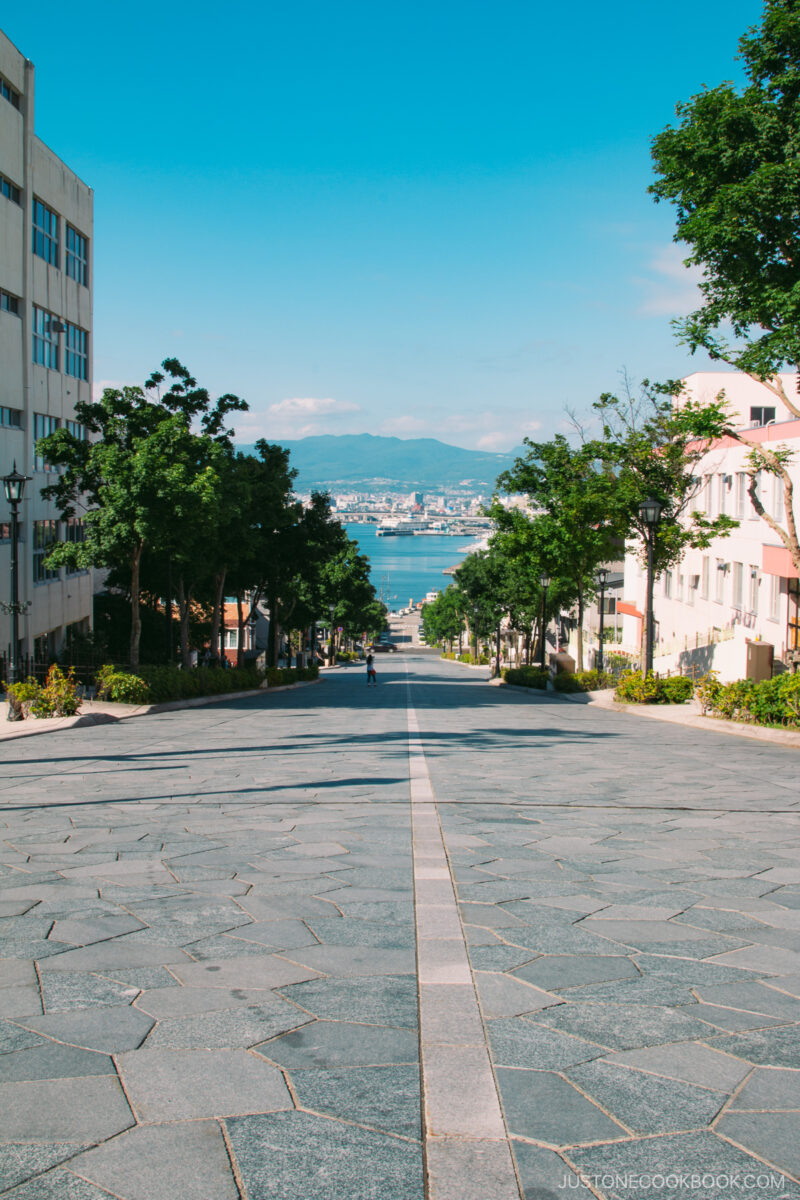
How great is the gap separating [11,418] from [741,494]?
25840mm

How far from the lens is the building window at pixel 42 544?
103ft

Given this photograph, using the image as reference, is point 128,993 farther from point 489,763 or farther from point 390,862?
point 489,763

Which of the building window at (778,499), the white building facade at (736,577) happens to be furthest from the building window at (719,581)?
the building window at (778,499)

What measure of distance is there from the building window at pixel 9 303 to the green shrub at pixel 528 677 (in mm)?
23160

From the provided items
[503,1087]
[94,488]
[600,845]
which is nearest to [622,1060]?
[503,1087]

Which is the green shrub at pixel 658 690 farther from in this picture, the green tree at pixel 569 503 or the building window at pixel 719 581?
the building window at pixel 719 581

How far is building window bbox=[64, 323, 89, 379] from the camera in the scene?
35531 mm

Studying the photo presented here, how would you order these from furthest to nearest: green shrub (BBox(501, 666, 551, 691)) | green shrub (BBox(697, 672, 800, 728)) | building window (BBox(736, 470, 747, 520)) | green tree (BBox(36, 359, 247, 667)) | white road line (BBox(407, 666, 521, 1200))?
1. green shrub (BBox(501, 666, 551, 691))
2. building window (BBox(736, 470, 747, 520))
3. green tree (BBox(36, 359, 247, 667))
4. green shrub (BBox(697, 672, 800, 728))
5. white road line (BBox(407, 666, 521, 1200))

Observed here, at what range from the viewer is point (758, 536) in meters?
33.0

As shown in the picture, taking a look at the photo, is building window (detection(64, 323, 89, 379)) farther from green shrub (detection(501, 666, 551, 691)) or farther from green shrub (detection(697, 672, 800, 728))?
green shrub (detection(697, 672, 800, 728))

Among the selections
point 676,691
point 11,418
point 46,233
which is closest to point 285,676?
point 11,418

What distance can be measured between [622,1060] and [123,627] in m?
41.3

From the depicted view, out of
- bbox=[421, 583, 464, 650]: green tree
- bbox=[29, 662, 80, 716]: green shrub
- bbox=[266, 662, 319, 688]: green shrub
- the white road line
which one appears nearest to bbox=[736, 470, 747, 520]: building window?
bbox=[266, 662, 319, 688]: green shrub

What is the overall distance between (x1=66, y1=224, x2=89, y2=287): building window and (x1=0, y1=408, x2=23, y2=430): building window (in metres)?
8.19
